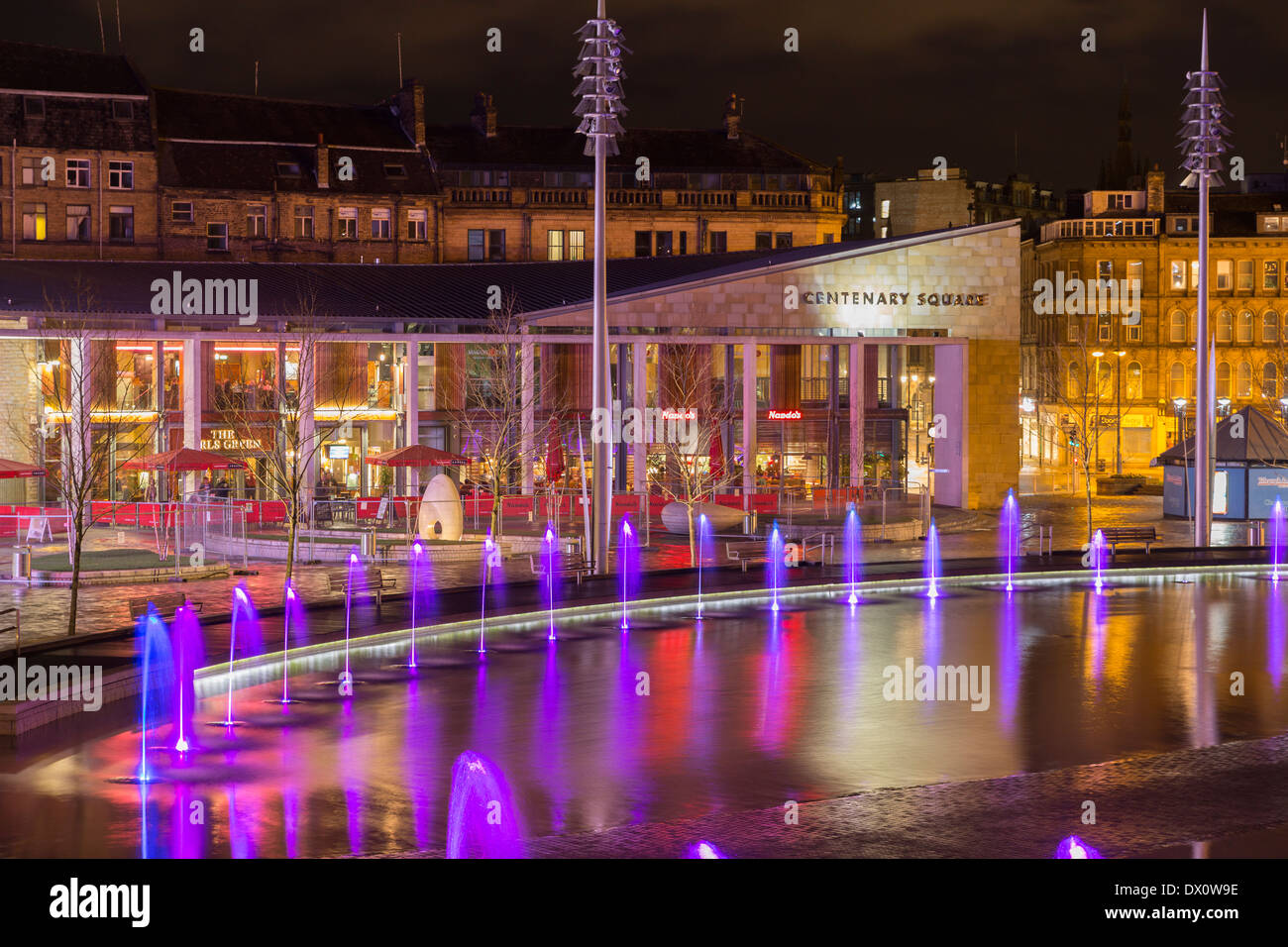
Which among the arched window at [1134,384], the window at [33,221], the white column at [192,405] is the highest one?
the window at [33,221]

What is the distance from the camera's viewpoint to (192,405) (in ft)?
164

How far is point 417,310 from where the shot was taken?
5597 centimetres

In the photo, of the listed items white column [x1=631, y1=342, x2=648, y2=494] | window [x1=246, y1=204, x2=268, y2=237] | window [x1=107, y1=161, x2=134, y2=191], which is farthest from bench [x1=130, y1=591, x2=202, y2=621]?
window [x1=246, y1=204, x2=268, y2=237]

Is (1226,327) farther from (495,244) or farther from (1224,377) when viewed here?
(495,244)

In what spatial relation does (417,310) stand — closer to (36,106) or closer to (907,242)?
(907,242)

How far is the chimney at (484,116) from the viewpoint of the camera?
86.2 m

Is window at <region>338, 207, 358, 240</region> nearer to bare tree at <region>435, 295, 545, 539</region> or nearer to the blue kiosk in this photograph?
bare tree at <region>435, 295, 545, 539</region>

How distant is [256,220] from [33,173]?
406 inches

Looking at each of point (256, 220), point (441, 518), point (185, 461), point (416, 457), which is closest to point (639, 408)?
point (416, 457)

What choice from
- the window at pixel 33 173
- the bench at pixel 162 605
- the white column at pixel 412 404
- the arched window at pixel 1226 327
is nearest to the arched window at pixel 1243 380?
the arched window at pixel 1226 327

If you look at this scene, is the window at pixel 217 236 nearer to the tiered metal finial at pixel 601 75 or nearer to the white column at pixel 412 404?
the white column at pixel 412 404

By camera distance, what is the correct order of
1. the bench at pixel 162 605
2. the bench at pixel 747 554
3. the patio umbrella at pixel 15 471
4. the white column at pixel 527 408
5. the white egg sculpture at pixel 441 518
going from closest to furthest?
the bench at pixel 162 605 → the bench at pixel 747 554 → the patio umbrella at pixel 15 471 → the white egg sculpture at pixel 441 518 → the white column at pixel 527 408

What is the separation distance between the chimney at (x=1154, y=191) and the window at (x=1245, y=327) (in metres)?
7.69

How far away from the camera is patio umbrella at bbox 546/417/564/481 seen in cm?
4962
